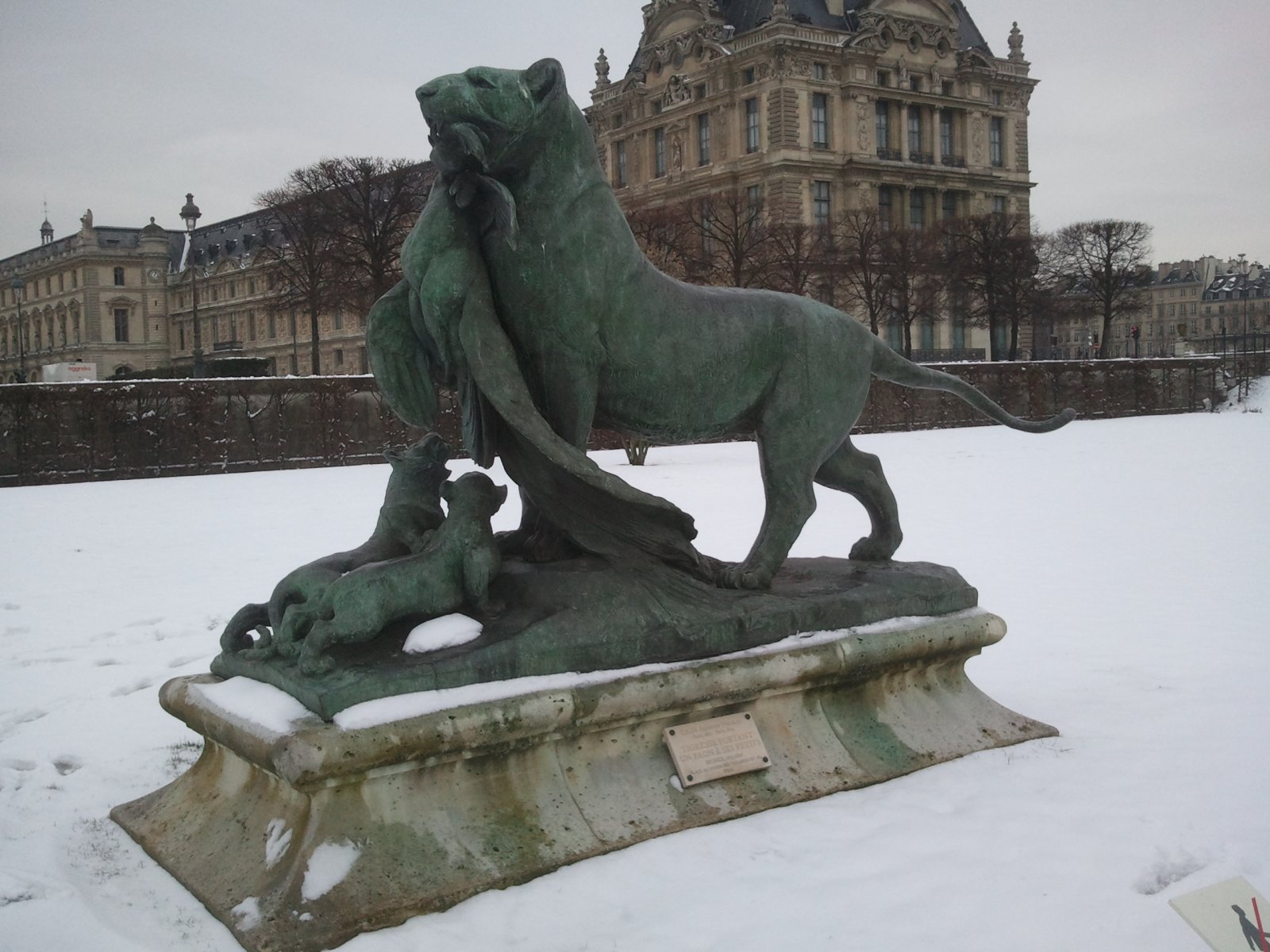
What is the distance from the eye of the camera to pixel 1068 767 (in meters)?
4.37

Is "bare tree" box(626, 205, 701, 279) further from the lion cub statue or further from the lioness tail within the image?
the lion cub statue

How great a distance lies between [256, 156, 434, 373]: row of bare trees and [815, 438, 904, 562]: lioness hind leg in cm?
3306

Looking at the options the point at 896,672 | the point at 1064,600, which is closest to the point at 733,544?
the point at 1064,600

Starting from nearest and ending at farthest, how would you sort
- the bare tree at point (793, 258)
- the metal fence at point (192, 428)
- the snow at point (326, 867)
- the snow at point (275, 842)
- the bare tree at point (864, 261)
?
the snow at point (326, 867), the snow at point (275, 842), the metal fence at point (192, 428), the bare tree at point (793, 258), the bare tree at point (864, 261)

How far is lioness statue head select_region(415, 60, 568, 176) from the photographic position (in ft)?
11.6

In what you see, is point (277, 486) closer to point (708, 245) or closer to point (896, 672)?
point (896, 672)

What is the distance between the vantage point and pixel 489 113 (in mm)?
3572

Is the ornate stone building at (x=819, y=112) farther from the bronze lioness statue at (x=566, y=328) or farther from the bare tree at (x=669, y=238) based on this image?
the bronze lioness statue at (x=566, y=328)

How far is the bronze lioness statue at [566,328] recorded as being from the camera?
3.71m

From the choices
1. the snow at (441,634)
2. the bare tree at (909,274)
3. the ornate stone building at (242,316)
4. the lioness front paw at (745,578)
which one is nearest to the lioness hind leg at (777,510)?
the lioness front paw at (745,578)

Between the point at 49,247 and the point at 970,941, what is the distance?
101 m

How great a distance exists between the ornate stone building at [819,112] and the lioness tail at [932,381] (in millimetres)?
45410

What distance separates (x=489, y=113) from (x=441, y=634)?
5.24 ft

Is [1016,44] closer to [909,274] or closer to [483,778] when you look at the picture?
[909,274]
